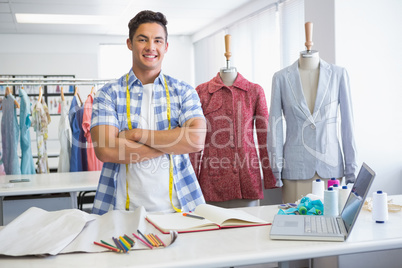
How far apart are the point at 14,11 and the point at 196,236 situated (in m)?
5.46

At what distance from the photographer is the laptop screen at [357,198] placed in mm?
1519

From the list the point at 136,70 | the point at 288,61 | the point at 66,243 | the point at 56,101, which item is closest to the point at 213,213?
the point at 66,243

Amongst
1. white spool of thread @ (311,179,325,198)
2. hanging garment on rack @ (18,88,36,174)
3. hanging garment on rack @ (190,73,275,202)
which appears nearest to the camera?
white spool of thread @ (311,179,325,198)

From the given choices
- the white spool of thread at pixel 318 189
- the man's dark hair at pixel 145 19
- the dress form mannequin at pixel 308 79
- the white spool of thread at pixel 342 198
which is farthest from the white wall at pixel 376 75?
the man's dark hair at pixel 145 19

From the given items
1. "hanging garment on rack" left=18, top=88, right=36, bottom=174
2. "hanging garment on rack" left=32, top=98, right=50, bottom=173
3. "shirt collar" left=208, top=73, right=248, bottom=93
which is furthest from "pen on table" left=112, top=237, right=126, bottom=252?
"hanging garment on rack" left=32, top=98, right=50, bottom=173

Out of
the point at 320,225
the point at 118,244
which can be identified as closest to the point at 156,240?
the point at 118,244

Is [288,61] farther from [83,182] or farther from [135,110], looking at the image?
[135,110]

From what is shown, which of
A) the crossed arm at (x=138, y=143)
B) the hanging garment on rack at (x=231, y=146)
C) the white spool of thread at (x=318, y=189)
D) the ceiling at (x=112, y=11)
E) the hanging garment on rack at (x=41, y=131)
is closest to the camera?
the crossed arm at (x=138, y=143)

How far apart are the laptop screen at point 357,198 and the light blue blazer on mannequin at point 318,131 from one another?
0.98 metres

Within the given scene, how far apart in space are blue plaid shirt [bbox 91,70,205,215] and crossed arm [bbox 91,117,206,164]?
0.05 metres

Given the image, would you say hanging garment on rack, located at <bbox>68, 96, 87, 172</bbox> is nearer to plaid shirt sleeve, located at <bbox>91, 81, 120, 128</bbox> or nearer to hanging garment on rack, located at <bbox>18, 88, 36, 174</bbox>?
hanging garment on rack, located at <bbox>18, 88, 36, 174</bbox>

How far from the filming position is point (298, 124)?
2756mm

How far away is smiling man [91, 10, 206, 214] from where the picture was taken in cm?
197

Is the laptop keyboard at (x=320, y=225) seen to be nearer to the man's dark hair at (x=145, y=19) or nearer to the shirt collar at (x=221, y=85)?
the man's dark hair at (x=145, y=19)
